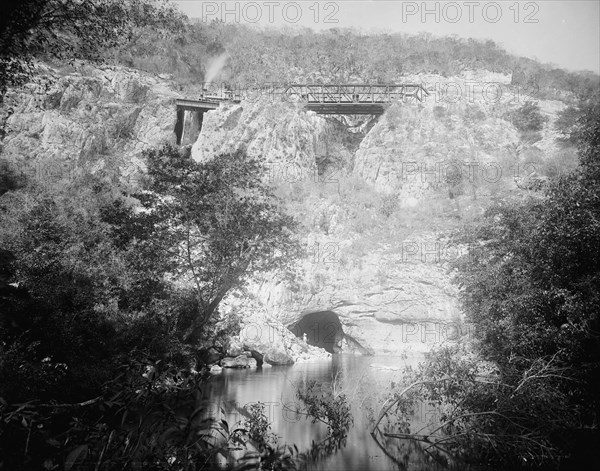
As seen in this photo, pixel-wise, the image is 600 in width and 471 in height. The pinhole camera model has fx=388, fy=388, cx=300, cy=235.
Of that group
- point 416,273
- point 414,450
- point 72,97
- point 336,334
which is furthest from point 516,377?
point 72,97

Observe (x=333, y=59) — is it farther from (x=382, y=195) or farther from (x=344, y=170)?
(x=382, y=195)

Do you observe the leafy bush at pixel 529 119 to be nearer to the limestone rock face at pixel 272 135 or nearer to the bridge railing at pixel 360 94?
the bridge railing at pixel 360 94

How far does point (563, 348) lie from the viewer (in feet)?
31.3

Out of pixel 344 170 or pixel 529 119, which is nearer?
pixel 529 119

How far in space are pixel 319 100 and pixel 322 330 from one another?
2155cm

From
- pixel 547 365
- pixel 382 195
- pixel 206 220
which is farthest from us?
pixel 382 195

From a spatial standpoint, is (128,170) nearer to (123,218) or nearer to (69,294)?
(123,218)

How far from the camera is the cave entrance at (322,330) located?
32406 mm

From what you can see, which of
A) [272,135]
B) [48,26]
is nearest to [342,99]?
[272,135]

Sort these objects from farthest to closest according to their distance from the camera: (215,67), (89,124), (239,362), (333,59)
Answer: (215,67), (333,59), (89,124), (239,362)

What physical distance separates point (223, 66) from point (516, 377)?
46.0m

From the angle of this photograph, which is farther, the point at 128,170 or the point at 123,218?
the point at 128,170

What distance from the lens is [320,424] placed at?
11.3 metres

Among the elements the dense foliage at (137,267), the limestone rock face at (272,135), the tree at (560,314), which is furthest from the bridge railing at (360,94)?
the tree at (560,314)
